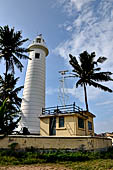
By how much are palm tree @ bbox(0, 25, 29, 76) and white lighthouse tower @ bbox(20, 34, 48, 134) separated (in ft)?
6.54

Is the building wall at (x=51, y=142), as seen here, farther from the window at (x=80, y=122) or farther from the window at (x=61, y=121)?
the window at (x=80, y=122)

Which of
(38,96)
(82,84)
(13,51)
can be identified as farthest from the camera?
(82,84)

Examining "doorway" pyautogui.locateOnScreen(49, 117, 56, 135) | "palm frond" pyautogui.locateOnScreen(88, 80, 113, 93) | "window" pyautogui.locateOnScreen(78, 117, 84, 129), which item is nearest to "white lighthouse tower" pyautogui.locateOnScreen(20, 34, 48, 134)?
"doorway" pyautogui.locateOnScreen(49, 117, 56, 135)

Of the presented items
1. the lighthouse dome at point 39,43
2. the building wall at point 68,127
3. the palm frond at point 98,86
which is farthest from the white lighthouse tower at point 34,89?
the palm frond at point 98,86

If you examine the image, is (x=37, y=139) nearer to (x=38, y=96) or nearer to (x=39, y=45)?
(x=38, y=96)

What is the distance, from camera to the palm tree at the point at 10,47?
20953 mm

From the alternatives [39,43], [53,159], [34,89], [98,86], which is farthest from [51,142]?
[39,43]

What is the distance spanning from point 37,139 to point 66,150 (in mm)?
2528

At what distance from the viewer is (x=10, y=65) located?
71.2ft

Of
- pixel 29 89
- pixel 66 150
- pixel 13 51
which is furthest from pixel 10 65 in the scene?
pixel 66 150

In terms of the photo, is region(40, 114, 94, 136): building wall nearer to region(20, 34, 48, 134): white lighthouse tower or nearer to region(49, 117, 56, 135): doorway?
region(49, 117, 56, 135): doorway

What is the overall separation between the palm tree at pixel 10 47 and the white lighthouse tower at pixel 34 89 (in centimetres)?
199


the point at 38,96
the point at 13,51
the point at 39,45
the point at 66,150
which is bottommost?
the point at 66,150

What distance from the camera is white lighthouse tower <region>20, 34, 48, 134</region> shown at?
856 inches
